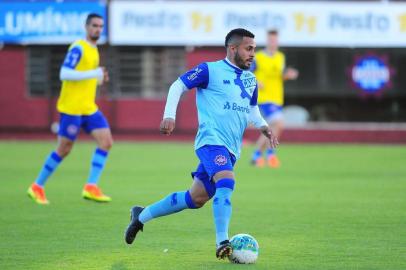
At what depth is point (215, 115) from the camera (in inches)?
322

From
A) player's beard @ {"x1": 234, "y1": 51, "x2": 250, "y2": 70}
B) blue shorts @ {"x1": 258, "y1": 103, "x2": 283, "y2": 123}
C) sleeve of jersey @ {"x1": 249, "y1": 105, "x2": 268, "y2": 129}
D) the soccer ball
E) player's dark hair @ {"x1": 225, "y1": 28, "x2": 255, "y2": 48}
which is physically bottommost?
blue shorts @ {"x1": 258, "y1": 103, "x2": 283, "y2": 123}

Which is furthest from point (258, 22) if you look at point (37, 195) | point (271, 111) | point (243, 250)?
point (243, 250)

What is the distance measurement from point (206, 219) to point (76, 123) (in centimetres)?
254

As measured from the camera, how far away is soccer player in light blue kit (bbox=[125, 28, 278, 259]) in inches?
316

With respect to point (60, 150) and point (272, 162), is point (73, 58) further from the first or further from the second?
point (272, 162)

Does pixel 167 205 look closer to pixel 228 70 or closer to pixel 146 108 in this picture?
pixel 228 70

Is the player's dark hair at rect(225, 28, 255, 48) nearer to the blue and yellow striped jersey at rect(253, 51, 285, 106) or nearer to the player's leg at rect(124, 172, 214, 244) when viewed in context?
the player's leg at rect(124, 172, 214, 244)

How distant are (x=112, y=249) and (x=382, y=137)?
18.5 m

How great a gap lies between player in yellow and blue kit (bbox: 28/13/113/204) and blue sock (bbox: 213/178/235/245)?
4589 millimetres

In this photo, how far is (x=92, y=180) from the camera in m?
12.3

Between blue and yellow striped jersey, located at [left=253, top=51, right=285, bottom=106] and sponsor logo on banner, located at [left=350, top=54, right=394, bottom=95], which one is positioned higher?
blue and yellow striped jersey, located at [left=253, top=51, right=285, bottom=106]

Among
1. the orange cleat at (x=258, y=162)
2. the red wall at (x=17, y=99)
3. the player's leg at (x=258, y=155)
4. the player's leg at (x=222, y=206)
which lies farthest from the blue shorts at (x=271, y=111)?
Result: the player's leg at (x=222, y=206)

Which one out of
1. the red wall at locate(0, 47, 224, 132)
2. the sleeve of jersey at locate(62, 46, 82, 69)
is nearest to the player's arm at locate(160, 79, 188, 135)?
the sleeve of jersey at locate(62, 46, 82, 69)

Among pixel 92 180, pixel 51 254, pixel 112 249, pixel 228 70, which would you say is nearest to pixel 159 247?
pixel 112 249
